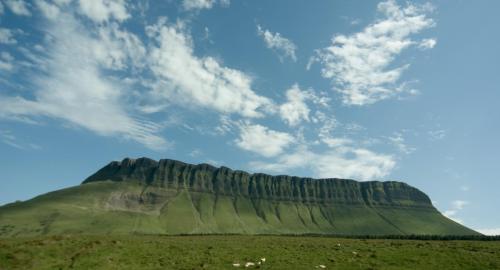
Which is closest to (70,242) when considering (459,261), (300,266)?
(300,266)

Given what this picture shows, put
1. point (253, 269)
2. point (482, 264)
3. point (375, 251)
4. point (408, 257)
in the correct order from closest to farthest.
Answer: point (253, 269)
point (482, 264)
point (408, 257)
point (375, 251)

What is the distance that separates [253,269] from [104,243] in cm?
2032

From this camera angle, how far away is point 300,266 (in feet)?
127

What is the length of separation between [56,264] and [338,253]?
98.0 feet

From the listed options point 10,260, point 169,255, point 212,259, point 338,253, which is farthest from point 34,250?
point 338,253

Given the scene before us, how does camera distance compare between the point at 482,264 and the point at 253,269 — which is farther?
the point at 482,264

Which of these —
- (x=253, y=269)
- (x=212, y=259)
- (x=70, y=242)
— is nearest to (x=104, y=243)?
(x=70, y=242)

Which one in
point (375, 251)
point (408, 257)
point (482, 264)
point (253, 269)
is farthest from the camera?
point (375, 251)

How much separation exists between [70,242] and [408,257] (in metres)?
39.2

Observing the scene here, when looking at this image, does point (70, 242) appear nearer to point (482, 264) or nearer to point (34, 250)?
point (34, 250)

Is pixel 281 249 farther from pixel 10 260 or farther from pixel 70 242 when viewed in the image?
pixel 10 260

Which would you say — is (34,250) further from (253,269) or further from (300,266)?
(300,266)

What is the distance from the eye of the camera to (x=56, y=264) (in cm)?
3838

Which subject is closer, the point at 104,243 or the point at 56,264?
the point at 56,264
